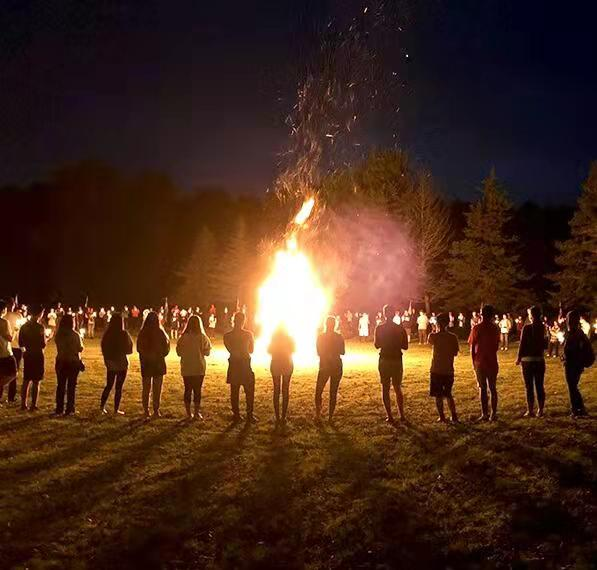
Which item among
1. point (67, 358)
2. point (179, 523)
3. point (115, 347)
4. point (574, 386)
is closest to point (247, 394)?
point (115, 347)

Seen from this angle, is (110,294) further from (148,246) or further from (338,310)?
(338,310)

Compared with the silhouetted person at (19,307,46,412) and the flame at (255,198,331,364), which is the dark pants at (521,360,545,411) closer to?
the silhouetted person at (19,307,46,412)

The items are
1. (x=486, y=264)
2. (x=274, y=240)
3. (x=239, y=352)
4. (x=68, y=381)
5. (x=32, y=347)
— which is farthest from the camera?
(x=274, y=240)

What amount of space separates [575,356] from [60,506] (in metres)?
8.31

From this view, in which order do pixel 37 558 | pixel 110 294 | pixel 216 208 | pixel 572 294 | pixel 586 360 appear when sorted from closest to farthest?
pixel 37 558 < pixel 586 360 < pixel 572 294 < pixel 110 294 < pixel 216 208

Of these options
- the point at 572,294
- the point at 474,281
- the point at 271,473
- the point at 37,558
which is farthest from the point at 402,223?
the point at 37,558

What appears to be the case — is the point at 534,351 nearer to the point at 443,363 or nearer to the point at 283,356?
the point at 443,363

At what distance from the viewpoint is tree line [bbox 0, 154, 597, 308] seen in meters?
44.4

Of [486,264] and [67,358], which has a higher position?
[486,264]

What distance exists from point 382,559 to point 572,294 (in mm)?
37078

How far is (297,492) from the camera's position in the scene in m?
8.36

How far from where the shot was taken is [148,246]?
71625 millimetres

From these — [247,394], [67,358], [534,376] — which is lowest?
[247,394]

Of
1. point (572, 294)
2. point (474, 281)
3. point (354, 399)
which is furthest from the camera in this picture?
point (474, 281)
